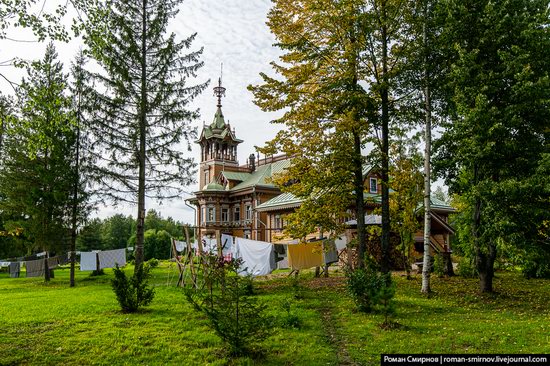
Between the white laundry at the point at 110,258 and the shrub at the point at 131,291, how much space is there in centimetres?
1528

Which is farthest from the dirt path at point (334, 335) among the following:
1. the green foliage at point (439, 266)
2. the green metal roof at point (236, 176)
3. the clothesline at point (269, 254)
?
the green metal roof at point (236, 176)

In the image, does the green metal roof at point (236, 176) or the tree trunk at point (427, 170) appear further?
the green metal roof at point (236, 176)

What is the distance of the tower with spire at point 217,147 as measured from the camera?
49.1m

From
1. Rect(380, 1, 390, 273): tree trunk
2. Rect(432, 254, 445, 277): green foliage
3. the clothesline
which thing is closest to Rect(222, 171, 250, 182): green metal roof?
the clothesline

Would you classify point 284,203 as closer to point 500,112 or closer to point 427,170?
point 427,170

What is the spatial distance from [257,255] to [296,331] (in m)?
8.35

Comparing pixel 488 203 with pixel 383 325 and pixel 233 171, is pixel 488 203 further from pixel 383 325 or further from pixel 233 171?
pixel 233 171

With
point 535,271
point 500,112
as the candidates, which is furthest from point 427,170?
point 535,271

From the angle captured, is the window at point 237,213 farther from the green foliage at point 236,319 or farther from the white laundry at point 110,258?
the green foliage at point 236,319

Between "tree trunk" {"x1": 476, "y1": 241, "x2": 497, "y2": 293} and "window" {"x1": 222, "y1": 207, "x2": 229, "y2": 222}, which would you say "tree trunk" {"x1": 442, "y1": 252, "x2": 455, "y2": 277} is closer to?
"tree trunk" {"x1": 476, "y1": 241, "x2": 497, "y2": 293}

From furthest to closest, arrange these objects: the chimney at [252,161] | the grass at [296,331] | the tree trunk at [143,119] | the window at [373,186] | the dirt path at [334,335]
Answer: the chimney at [252,161] → the window at [373,186] → the tree trunk at [143,119] → the grass at [296,331] → the dirt path at [334,335]

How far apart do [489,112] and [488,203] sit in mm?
2573

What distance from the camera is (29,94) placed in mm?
7691

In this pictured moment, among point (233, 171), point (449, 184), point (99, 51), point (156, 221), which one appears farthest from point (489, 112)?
point (156, 221)
